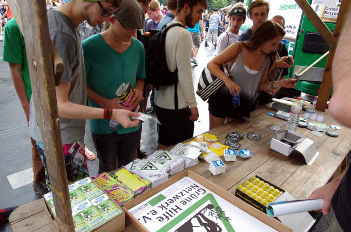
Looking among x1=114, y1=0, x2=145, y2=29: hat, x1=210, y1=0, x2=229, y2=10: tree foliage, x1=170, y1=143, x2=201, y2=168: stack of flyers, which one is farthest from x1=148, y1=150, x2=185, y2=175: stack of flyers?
x1=210, y1=0, x2=229, y2=10: tree foliage

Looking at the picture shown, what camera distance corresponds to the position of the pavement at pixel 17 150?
2.23 metres

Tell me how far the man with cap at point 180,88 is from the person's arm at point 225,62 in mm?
274

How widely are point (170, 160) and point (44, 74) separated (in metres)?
0.98

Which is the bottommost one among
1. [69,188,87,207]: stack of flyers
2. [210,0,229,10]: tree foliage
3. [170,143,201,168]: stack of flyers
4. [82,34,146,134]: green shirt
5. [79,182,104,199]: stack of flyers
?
[170,143,201,168]: stack of flyers

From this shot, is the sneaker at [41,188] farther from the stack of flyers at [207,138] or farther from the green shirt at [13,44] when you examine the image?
the stack of flyers at [207,138]

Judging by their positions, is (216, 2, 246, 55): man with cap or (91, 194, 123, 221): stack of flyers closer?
(91, 194, 123, 221): stack of flyers

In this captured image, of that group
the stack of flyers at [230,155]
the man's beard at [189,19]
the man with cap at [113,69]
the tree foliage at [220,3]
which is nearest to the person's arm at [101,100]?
the man with cap at [113,69]

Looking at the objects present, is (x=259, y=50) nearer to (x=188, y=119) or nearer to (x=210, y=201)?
(x=188, y=119)

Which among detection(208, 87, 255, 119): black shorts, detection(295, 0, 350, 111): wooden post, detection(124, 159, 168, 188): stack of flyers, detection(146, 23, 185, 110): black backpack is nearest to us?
detection(124, 159, 168, 188): stack of flyers

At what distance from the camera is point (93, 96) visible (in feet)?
5.14

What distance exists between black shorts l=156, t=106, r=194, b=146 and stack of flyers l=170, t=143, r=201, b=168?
582 mm

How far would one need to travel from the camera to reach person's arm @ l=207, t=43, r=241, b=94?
6.73 feet

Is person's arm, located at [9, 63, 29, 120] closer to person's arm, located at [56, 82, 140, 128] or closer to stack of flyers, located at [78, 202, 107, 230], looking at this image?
person's arm, located at [56, 82, 140, 128]

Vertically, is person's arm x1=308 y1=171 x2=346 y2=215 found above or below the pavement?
above
